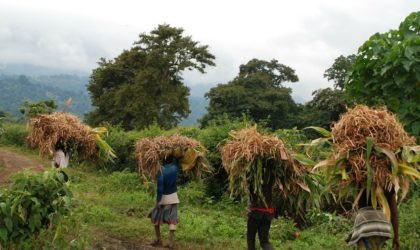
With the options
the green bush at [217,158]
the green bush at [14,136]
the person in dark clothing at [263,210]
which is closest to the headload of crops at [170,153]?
the person in dark clothing at [263,210]

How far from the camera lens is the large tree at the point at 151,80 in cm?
3519

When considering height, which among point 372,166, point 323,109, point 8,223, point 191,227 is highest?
point 323,109

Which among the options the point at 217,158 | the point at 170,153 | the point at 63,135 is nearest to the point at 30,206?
the point at 63,135

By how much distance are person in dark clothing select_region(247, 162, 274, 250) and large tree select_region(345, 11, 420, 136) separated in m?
2.33

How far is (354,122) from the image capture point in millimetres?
5199

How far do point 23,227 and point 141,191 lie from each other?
8.14m

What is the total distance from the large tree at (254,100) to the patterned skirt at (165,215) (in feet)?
103

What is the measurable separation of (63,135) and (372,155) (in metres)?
5.12

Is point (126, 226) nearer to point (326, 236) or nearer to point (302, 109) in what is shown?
point (326, 236)

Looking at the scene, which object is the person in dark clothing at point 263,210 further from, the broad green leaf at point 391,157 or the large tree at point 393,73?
the large tree at point 393,73

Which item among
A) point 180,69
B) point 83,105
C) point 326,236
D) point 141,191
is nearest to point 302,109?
point 180,69

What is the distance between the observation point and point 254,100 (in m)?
41.0

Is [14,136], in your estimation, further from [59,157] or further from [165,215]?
[165,215]

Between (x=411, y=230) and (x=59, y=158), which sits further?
(x=59, y=158)
